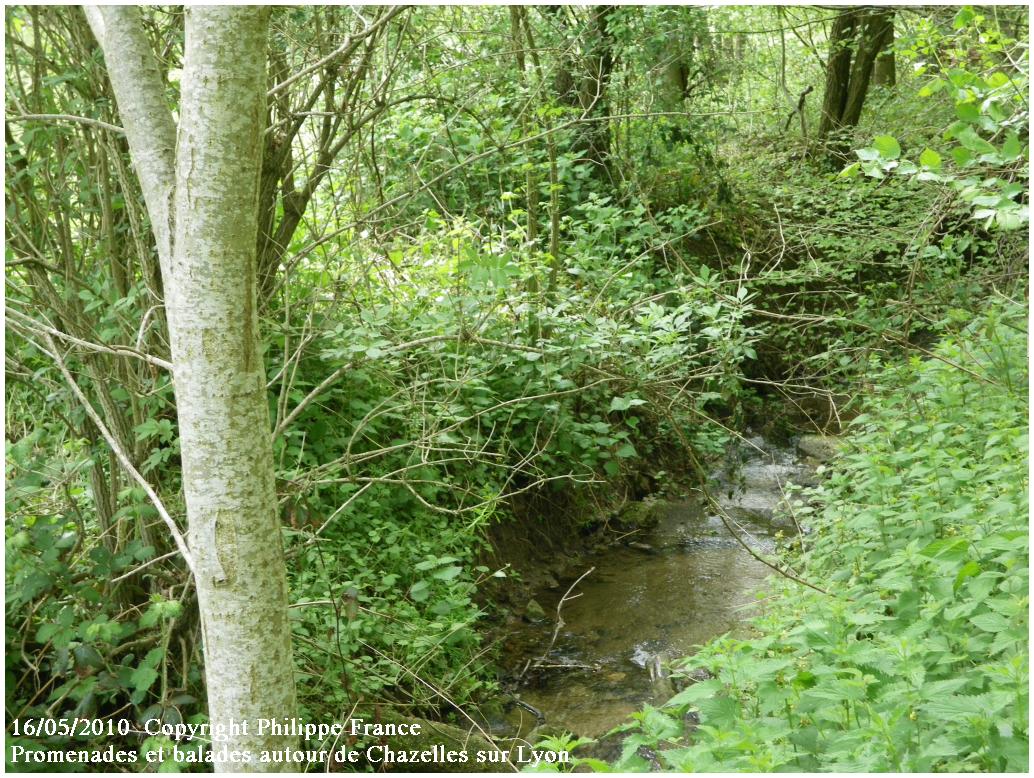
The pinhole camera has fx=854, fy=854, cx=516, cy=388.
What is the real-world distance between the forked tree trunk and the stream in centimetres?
209

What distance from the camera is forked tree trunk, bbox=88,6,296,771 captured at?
2.24m

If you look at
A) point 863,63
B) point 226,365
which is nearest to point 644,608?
point 226,365

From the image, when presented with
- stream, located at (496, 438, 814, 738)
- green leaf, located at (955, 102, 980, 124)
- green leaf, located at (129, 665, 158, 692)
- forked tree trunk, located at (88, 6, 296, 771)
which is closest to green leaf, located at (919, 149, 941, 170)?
green leaf, located at (955, 102, 980, 124)

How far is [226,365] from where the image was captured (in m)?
2.32

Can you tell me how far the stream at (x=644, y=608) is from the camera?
4.73 metres

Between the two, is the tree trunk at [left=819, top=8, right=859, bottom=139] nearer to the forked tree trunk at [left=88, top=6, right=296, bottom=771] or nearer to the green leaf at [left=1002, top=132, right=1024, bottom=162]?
the green leaf at [left=1002, top=132, right=1024, bottom=162]

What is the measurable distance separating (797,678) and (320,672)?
202cm

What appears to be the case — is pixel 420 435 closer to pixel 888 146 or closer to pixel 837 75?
pixel 888 146

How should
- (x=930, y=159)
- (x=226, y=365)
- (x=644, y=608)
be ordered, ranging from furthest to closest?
(x=644, y=608)
(x=930, y=159)
(x=226, y=365)

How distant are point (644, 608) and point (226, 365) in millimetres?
4095

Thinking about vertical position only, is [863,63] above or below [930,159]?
above

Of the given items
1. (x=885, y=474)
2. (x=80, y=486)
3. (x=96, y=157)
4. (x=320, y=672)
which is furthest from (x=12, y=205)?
(x=885, y=474)

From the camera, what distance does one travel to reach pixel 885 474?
13.9 ft

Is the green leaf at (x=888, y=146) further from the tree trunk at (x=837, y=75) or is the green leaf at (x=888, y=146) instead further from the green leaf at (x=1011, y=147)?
the tree trunk at (x=837, y=75)
